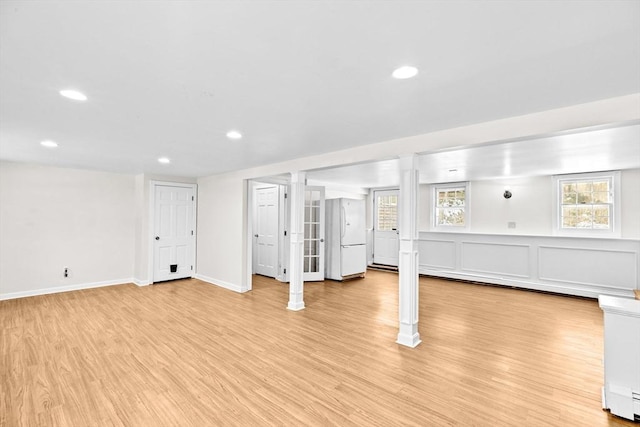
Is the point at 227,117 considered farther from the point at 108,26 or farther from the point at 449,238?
the point at 449,238

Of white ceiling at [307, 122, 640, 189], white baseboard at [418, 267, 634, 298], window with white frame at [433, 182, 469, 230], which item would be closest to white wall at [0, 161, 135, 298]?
white ceiling at [307, 122, 640, 189]

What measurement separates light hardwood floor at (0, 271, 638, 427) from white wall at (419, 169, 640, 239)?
1677mm

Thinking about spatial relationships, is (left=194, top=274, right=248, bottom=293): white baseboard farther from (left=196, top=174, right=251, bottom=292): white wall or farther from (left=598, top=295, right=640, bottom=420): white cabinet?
(left=598, top=295, right=640, bottom=420): white cabinet

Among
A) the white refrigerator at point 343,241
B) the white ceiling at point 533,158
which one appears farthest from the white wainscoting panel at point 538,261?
the white refrigerator at point 343,241

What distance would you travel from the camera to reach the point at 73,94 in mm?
2176

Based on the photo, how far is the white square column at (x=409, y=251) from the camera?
128 inches

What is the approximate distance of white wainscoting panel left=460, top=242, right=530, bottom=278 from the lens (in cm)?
601

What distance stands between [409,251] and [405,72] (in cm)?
204

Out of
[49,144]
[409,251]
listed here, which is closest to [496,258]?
[409,251]

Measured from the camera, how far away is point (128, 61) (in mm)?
1704

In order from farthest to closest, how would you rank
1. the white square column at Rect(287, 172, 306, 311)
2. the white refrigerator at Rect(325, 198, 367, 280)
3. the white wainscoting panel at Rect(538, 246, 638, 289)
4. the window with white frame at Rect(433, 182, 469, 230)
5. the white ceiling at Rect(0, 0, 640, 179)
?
the window with white frame at Rect(433, 182, 469, 230), the white refrigerator at Rect(325, 198, 367, 280), the white wainscoting panel at Rect(538, 246, 638, 289), the white square column at Rect(287, 172, 306, 311), the white ceiling at Rect(0, 0, 640, 179)

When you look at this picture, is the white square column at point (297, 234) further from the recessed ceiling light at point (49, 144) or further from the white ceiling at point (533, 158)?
the recessed ceiling light at point (49, 144)

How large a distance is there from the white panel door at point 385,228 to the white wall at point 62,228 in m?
6.21

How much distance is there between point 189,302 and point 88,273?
2.63m
